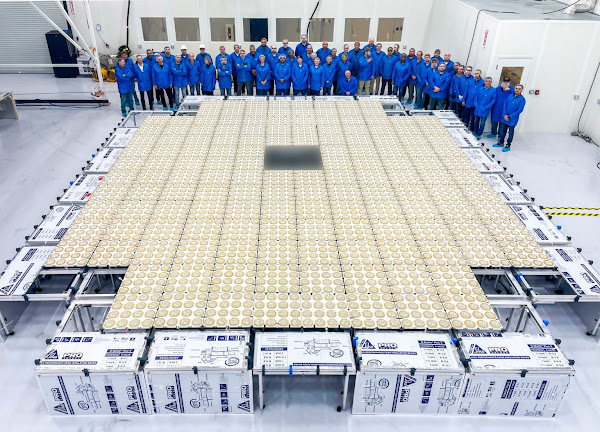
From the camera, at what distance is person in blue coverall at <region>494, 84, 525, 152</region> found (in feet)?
33.4

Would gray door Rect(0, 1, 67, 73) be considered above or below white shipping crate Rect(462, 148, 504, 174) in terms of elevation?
above

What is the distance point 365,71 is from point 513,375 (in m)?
9.68

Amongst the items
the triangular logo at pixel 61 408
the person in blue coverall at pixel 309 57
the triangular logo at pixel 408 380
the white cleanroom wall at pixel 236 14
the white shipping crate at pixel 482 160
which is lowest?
the triangular logo at pixel 61 408

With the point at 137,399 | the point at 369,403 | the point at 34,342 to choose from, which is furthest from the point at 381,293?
the point at 34,342

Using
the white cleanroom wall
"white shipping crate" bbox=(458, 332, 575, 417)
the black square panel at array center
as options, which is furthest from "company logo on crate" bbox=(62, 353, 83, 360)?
the white cleanroom wall

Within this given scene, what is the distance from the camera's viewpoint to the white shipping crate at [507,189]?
7.33 m

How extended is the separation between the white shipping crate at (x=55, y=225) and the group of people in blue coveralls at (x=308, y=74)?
19.5ft

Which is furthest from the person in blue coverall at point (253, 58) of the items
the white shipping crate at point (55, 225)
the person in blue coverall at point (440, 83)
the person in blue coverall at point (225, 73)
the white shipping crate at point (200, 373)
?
the white shipping crate at point (200, 373)

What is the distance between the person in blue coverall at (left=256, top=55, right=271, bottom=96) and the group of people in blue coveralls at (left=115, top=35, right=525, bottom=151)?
20mm

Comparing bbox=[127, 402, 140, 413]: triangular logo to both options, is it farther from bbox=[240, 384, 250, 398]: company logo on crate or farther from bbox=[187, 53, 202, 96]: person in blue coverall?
bbox=[187, 53, 202, 96]: person in blue coverall

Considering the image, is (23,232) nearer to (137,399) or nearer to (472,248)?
(137,399)

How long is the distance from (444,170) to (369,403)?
175 inches

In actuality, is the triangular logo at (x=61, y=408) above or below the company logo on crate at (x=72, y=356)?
below

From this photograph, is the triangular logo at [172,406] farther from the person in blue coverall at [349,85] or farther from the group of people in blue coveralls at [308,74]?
the person in blue coverall at [349,85]
